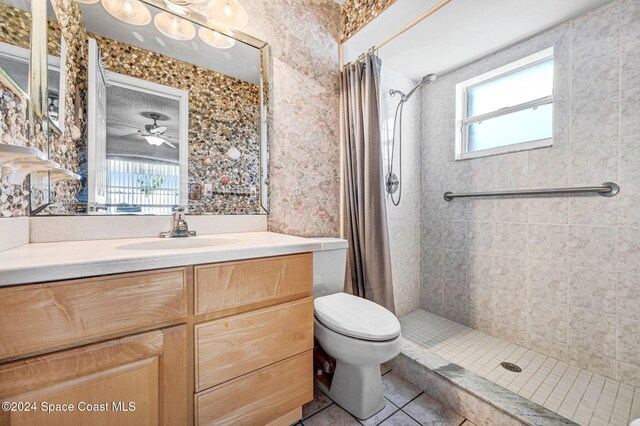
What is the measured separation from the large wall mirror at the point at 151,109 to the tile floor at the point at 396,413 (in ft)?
3.62

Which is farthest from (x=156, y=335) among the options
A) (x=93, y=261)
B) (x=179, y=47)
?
(x=179, y=47)

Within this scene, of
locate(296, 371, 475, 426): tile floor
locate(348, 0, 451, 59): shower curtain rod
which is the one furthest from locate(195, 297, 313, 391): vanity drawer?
locate(348, 0, 451, 59): shower curtain rod

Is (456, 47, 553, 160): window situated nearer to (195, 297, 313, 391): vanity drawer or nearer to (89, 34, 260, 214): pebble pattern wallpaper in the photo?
(89, 34, 260, 214): pebble pattern wallpaper

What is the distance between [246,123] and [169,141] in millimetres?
436

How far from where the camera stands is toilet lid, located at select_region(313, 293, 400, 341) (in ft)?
3.57

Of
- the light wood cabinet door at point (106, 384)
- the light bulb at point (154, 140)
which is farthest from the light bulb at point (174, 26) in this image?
the light wood cabinet door at point (106, 384)

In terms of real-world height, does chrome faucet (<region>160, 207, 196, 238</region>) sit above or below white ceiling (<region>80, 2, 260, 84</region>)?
below

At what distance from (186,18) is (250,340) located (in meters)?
1.63

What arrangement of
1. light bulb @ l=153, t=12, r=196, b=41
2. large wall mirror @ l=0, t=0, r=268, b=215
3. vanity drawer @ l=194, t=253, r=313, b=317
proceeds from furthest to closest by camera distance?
light bulb @ l=153, t=12, r=196, b=41
large wall mirror @ l=0, t=0, r=268, b=215
vanity drawer @ l=194, t=253, r=313, b=317

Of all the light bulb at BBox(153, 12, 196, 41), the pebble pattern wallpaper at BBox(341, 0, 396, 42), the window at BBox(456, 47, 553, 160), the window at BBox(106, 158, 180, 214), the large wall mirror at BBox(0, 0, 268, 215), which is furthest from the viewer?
the window at BBox(456, 47, 553, 160)

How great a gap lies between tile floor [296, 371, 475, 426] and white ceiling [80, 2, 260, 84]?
1.85m

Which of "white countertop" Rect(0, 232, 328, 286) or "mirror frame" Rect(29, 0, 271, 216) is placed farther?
"mirror frame" Rect(29, 0, 271, 216)

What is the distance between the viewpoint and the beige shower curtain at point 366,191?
5.36 ft

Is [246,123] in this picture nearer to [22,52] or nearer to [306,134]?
[306,134]
